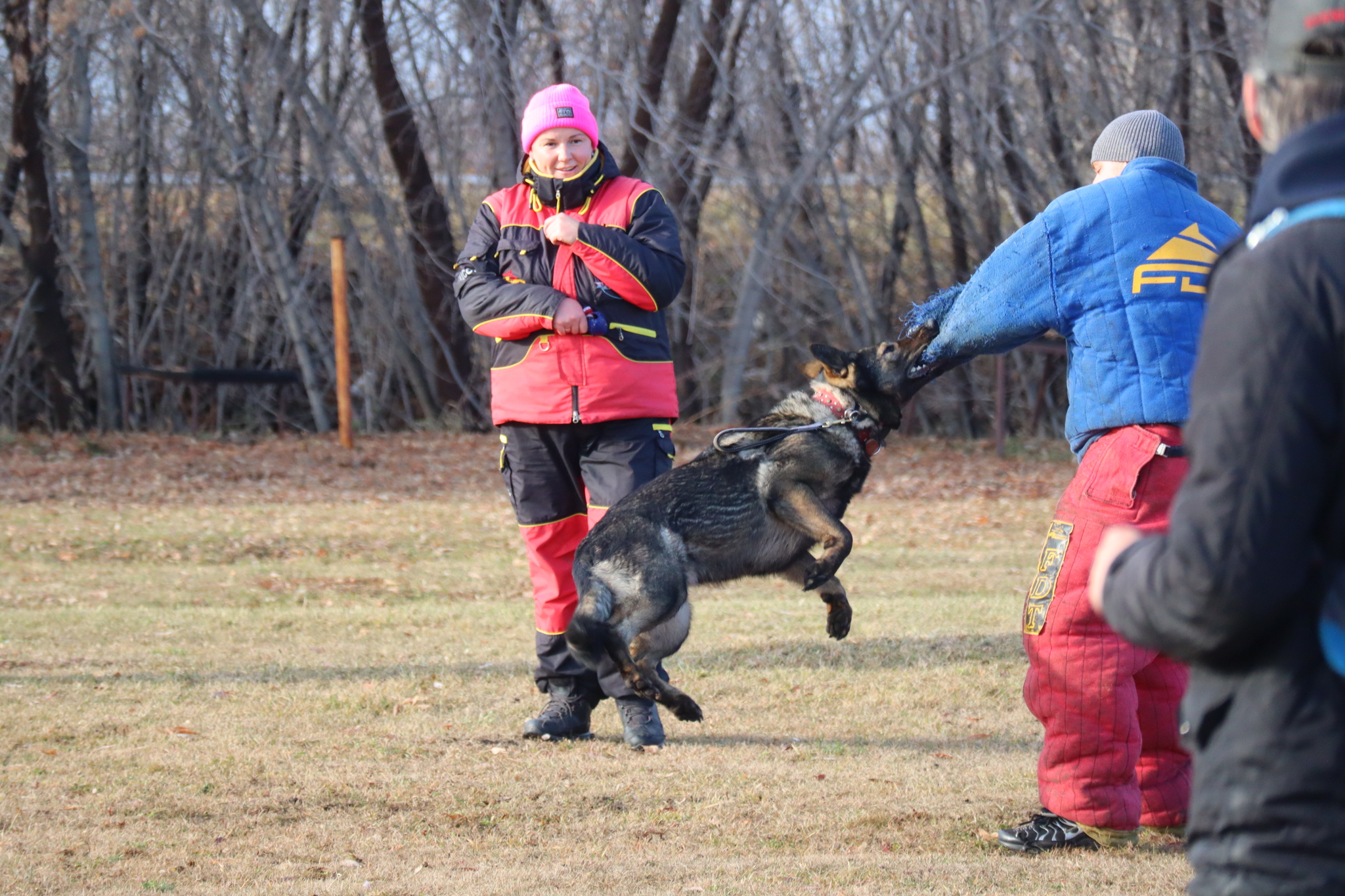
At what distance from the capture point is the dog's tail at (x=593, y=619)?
4129mm

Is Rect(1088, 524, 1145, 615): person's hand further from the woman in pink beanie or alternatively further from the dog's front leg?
the woman in pink beanie

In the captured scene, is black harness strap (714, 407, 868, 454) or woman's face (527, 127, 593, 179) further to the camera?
woman's face (527, 127, 593, 179)

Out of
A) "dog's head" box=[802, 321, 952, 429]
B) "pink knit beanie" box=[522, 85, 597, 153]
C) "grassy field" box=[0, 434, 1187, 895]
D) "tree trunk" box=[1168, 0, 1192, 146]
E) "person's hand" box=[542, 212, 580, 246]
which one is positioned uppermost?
"tree trunk" box=[1168, 0, 1192, 146]

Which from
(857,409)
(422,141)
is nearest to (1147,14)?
(422,141)

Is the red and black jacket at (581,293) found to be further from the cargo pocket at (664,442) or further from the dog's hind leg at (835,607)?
the dog's hind leg at (835,607)

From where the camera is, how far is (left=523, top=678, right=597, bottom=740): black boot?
4.82 metres

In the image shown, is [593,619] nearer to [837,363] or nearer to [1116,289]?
[837,363]

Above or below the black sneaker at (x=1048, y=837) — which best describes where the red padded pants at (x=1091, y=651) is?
above

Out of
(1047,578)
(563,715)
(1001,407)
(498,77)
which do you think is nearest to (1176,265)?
(1047,578)

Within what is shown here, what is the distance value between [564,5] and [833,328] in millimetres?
5536

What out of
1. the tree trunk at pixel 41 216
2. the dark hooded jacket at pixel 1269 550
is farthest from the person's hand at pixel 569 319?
the tree trunk at pixel 41 216

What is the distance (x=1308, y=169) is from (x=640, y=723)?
3616mm

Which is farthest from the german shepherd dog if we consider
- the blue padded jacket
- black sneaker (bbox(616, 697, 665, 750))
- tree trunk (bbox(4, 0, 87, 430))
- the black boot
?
tree trunk (bbox(4, 0, 87, 430))

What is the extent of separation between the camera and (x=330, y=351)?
A: 18516mm
